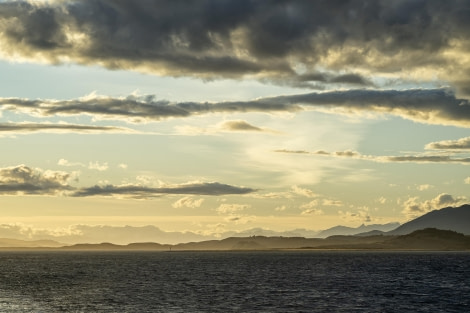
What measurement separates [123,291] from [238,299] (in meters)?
24.8

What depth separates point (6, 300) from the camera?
96.4m

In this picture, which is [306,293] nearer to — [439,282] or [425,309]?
[425,309]

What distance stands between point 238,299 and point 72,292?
3219cm

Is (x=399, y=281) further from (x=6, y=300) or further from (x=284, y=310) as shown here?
(x=6, y=300)

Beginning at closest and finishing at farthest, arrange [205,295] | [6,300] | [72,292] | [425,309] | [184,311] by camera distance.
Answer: [184,311], [425,309], [6,300], [205,295], [72,292]

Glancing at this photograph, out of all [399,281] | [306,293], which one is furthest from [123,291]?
[399,281]

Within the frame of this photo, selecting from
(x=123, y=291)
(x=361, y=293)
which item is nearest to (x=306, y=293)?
(x=361, y=293)

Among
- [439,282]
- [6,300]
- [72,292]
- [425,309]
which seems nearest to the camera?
[425,309]

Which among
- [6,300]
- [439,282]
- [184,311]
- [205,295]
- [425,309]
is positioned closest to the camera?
[184,311]

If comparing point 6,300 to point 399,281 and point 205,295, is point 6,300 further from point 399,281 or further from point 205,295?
point 399,281

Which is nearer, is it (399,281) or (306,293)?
(306,293)

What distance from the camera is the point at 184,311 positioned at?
8200 centimetres

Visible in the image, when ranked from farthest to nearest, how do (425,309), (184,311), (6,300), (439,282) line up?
1. (439,282)
2. (6,300)
3. (425,309)
4. (184,311)

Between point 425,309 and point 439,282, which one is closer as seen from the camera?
point 425,309
